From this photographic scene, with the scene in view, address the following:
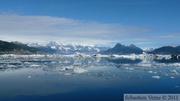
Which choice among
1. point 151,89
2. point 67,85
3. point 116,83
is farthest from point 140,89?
point 67,85

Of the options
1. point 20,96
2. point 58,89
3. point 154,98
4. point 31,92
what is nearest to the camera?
point 154,98

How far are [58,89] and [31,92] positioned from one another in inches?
102

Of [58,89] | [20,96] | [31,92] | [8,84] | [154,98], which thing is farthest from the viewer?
[8,84]

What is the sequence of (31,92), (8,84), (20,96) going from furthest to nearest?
(8,84) → (31,92) → (20,96)

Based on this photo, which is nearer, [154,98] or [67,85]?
[154,98]

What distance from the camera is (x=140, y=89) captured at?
86.5ft

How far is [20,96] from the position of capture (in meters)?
22.4

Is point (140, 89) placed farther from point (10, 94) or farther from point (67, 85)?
point (10, 94)

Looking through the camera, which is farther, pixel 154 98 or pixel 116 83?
pixel 116 83

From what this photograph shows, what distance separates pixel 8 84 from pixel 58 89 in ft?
18.3

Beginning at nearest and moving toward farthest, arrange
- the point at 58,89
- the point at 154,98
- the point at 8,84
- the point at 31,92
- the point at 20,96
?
the point at 154,98 → the point at 20,96 → the point at 31,92 → the point at 58,89 → the point at 8,84

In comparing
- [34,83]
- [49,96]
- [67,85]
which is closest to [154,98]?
[49,96]

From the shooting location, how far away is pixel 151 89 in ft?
87.0

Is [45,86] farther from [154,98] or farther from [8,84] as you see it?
[154,98]
